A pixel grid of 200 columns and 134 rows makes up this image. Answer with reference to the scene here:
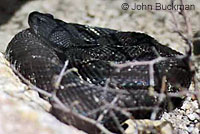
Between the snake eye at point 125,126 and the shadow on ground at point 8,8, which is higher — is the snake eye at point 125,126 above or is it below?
below

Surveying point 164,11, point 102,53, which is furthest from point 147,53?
point 164,11

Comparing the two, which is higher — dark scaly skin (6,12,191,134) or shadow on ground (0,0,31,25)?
shadow on ground (0,0,31,25)

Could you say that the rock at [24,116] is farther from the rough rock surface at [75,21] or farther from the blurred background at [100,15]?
the blurred background at [100,15]

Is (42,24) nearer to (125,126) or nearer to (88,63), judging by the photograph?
(88,63)

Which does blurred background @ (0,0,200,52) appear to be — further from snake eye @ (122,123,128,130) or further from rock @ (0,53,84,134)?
rock @ (0,53,84,134)

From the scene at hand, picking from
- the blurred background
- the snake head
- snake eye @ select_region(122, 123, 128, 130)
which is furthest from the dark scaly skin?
the blurred background

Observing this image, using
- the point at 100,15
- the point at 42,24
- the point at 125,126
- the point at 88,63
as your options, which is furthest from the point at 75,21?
the point at 125,126

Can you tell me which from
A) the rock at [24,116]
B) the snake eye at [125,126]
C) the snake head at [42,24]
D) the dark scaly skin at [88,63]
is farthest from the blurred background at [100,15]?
the rock at [24,116]
